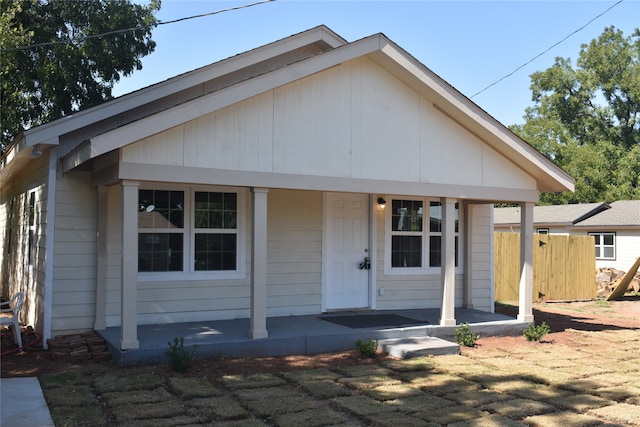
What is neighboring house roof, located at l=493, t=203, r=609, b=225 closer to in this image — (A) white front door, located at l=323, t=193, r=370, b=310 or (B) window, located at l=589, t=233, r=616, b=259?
(B) window, located at l=589, t=233, r=616, b=259

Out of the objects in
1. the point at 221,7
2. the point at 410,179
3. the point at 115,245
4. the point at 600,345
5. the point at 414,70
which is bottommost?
the point at 600,345

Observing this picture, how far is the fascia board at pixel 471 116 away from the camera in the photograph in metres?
8.69

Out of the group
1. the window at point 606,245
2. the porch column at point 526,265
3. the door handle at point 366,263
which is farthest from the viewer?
the window at point 606,245

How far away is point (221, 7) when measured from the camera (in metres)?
10.8

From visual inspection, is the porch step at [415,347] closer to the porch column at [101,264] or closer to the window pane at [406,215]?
the window pane at [406,215]

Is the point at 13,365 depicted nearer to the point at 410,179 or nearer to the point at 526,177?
the point at 410,179

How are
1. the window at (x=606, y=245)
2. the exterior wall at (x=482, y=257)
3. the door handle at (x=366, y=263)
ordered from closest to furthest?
the door handle at (x=366, y=263) < the exterior wall at (x=482, y=257) < the window at (x=606, y=245)

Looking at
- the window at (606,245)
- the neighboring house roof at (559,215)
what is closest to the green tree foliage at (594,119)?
the neighboring house roof at (559,215)

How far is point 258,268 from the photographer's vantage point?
310 inches

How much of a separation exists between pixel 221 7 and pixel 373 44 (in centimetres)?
383

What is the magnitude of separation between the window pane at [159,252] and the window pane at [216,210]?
47cm

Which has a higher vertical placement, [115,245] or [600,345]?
[115,245]

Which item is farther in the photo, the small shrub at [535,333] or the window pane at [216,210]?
the small shrub at [535,333]

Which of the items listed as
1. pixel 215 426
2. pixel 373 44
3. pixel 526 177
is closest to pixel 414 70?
pixel 373 44
